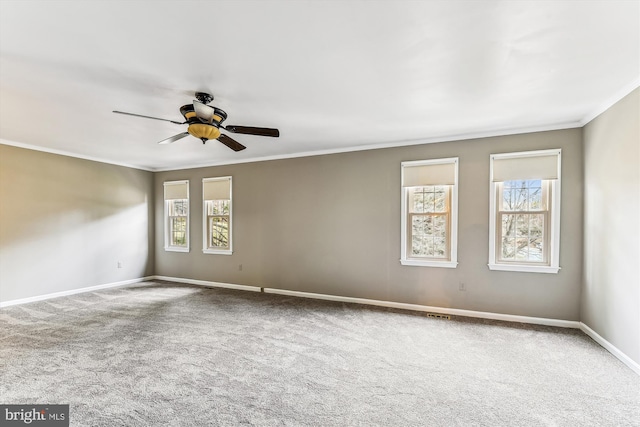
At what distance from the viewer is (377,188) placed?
4938 mm

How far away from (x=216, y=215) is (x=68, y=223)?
2.54 meters

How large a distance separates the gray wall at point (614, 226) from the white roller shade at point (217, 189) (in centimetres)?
570

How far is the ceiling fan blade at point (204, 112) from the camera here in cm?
274

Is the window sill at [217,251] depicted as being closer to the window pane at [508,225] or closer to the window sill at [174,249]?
the window sill at [174,249]

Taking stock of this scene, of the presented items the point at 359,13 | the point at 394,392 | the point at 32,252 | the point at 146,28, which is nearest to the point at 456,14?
the point at 359,13

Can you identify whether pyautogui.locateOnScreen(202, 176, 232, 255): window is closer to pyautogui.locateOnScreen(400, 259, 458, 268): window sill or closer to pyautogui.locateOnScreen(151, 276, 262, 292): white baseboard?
pyautogui.locateOnScreen(151, 276, 262, 292): white baseboard

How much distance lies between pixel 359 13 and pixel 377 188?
327 cm

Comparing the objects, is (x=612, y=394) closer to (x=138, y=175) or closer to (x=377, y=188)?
(x=377, y=188)

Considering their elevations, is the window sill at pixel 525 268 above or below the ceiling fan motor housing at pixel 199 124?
below

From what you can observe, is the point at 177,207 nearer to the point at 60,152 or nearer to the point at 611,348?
the point at 60,152

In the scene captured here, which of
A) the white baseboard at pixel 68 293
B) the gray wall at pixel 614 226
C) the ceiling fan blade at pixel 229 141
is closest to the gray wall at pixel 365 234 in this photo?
the gray wall at pixel 614 226

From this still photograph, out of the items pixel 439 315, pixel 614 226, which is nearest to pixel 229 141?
pixel 439 315

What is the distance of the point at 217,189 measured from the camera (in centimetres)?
636

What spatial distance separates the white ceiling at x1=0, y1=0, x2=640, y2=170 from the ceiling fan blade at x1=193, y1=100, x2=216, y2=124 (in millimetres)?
208
